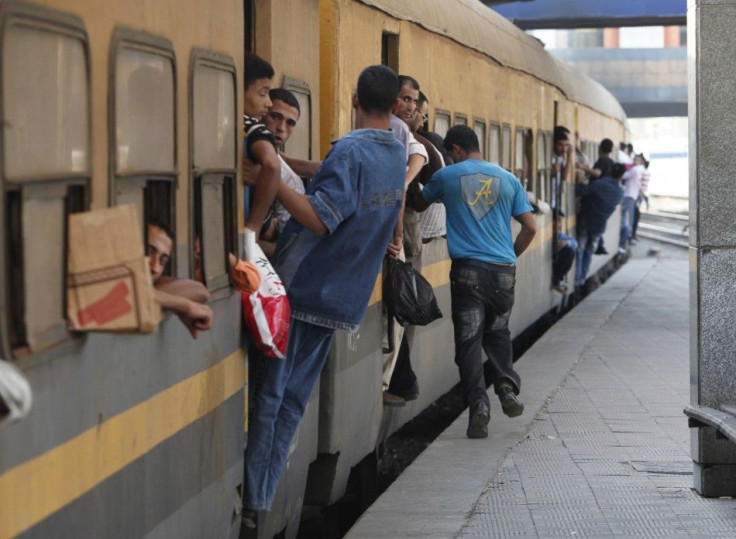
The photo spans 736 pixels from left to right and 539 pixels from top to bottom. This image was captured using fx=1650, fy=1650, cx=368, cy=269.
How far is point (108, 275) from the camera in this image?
364 centimetres

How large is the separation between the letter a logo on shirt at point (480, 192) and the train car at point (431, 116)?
0.70m

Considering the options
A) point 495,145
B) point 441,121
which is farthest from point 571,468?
point 495,145

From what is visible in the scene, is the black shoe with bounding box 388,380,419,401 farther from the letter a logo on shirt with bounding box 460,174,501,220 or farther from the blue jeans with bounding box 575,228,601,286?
the blue jeans with bounding box 575,228,601,286

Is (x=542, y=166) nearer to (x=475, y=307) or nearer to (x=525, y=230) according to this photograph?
(x=525, y=230)

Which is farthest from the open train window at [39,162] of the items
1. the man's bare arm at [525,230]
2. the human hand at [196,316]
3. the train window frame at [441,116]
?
the train window frame at [441,116]

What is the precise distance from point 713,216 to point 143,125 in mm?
3409

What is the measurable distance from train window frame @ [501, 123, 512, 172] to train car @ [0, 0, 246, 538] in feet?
25.8

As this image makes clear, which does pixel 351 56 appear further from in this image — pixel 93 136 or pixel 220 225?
pixel 93 136

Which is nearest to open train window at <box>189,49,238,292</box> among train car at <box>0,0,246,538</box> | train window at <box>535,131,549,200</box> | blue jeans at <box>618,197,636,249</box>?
train car at <box>0,0,246,538</box>

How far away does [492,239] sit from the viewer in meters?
8.95

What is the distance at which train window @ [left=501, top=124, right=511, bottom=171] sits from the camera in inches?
523

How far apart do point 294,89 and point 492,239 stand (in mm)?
2675

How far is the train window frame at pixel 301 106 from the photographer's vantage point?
21.0 feet

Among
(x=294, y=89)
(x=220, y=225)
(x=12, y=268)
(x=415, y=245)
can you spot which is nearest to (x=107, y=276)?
(x=12, y=268)
